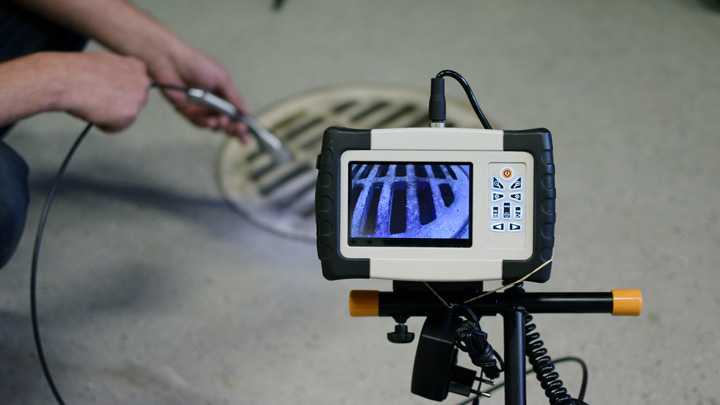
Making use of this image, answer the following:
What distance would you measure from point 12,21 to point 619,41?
136cm

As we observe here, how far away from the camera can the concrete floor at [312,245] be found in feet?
3.19

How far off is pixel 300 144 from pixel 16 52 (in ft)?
1.88

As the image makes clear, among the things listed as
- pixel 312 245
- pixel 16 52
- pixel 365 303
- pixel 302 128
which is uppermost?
pixel 16 52

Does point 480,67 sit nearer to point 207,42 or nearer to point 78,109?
point 207,42

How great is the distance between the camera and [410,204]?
1.79ft

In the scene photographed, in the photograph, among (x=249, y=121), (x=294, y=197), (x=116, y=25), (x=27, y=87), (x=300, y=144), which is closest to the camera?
(x=27, y=87)

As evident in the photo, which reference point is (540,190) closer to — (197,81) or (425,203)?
(425,203)

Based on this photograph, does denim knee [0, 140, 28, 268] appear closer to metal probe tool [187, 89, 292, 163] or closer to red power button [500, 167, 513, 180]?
metal probe tool [187, 89, 292, 163]

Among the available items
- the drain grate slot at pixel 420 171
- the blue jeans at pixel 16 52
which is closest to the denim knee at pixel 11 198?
the blue jeans at pixel 16 52

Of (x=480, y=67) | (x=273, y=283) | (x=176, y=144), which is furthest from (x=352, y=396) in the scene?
(x=480, y=67)

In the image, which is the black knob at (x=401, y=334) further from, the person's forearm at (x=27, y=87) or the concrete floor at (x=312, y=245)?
the person's forearm at (x=27, y=87)

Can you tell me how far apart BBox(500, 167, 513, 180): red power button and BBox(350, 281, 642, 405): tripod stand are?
0.10 m

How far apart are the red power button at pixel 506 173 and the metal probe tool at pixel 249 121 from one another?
2.14 ft

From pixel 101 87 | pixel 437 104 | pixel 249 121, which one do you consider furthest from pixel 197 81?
pixel 437 104
